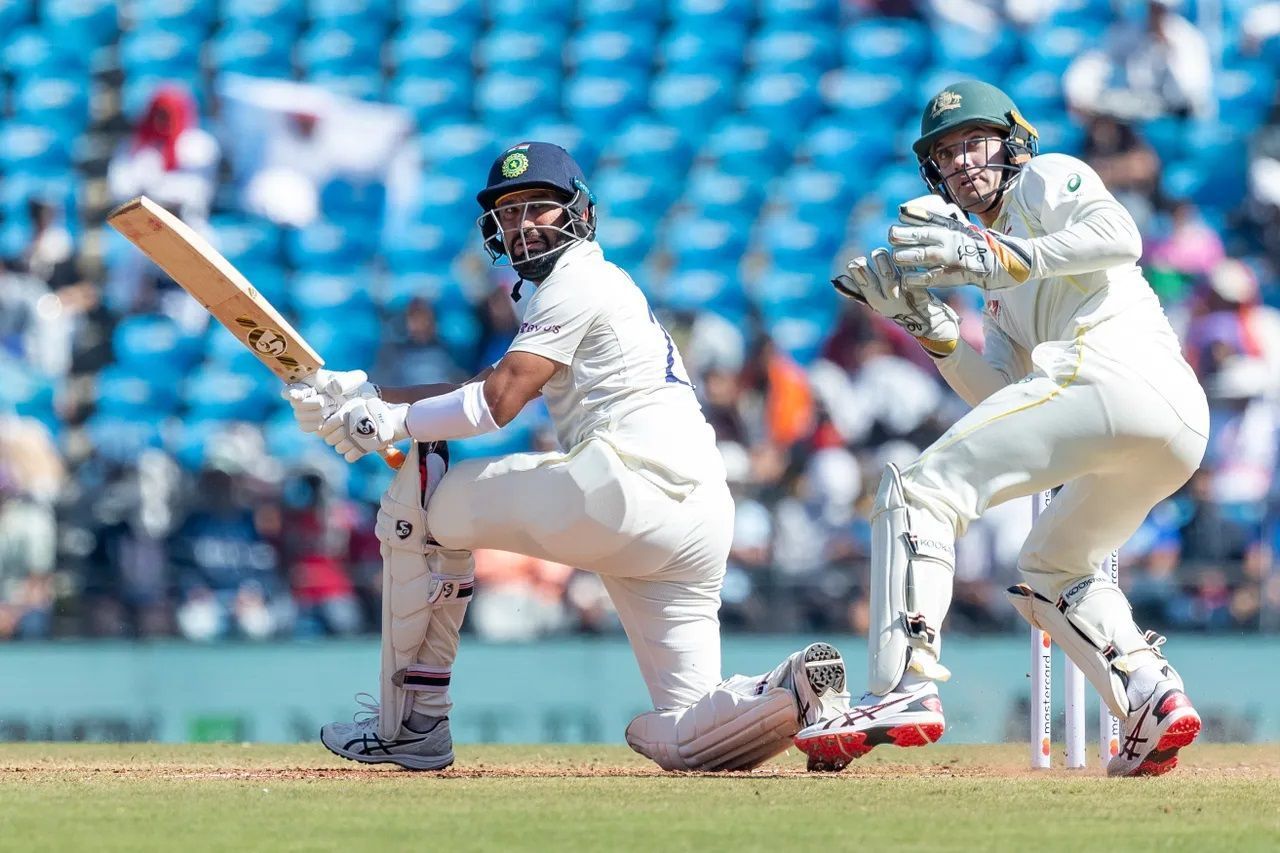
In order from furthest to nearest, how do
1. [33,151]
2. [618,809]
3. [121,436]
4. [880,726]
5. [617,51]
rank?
[617,51] < [33,151] < [121,436] < [880,726] < [618,809]

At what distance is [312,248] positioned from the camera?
1263 centimetres

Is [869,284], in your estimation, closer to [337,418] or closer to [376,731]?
[337,418]

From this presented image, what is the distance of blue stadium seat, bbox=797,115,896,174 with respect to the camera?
41.3ft

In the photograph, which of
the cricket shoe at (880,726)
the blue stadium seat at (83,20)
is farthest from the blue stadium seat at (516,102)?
the cricket shoe at (880,726)

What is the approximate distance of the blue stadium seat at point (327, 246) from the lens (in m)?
12.6

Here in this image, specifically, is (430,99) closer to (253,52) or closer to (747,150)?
(253,52)

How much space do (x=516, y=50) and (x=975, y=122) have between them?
27.1 feet

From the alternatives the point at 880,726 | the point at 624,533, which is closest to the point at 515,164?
the point at 624,533

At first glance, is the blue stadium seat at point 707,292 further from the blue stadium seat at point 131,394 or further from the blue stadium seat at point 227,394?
the blue stadium seat at point 131,394

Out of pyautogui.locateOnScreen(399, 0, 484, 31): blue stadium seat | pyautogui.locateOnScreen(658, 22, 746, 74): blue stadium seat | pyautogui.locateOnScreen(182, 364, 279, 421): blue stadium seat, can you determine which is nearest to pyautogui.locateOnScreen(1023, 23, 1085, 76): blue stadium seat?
pyautogui.locateOnScreen(658, 22, 746, 74): blue stadium seat

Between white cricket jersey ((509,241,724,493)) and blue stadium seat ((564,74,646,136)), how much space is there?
771 centimetres

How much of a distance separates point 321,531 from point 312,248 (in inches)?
134

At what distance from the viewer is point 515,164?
558cm

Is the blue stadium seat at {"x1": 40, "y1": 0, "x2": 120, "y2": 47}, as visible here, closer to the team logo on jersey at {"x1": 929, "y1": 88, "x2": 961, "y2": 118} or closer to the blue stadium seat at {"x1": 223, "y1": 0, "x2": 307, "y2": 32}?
the blue stadium seat at {"x1": 223, "y1": 0, "x2": 307, "y2": 32}
